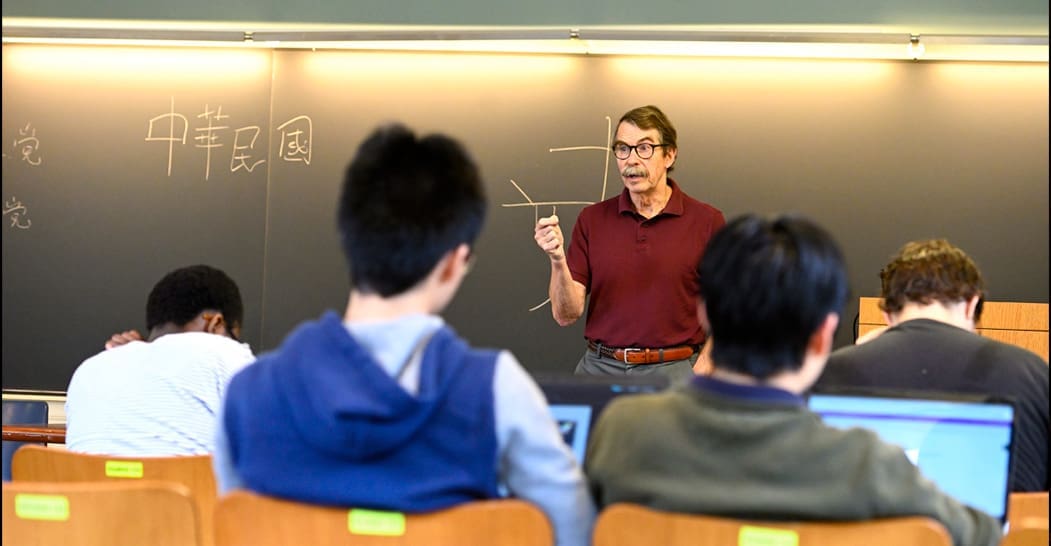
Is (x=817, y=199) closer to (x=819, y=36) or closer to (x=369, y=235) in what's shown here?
(x=819, y=36)

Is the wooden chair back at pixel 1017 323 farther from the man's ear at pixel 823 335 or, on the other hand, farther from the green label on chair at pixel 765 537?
the green label on chair at pixel 765 537

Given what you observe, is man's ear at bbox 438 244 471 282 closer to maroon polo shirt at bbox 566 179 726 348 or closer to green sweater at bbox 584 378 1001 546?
green sweater at bbox 584 378 1001 546

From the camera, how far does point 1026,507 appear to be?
6.12 feet

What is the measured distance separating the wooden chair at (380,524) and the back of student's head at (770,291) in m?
0.36

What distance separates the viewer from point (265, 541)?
4.95 feet

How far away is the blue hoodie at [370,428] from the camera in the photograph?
149cm

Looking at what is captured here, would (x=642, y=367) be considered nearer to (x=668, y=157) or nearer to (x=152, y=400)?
(x=668, y=157)

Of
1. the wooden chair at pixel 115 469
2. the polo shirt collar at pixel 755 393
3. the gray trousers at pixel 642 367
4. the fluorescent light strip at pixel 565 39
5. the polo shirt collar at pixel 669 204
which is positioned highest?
the fluorescent light strip at pixel 565 39

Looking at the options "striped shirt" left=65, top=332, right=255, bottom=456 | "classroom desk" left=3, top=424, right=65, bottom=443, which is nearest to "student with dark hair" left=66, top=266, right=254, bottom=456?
"striped shirt" left=65, top=332, right=255, bottom=456

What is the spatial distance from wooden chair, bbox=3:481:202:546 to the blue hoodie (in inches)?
10.9

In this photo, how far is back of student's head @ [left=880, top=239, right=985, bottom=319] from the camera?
2588 mm

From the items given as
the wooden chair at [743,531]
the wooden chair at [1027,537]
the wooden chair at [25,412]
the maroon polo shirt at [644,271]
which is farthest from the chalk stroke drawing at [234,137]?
the wooden chair at [743,531]

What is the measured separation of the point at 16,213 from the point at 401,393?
4.80 meters

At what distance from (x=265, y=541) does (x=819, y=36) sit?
4.03 metres
